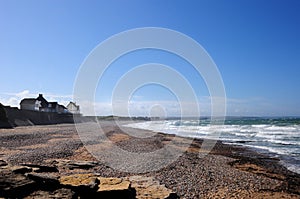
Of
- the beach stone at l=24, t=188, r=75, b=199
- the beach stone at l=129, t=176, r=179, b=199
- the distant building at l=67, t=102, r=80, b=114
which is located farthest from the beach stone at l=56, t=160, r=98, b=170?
the distant building at l=67, t=102, r=80, b=114

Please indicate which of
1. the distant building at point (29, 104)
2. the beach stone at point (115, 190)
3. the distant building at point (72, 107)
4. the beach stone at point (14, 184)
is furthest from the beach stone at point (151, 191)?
the distant building at point (72, 107)

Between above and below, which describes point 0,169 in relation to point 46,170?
above

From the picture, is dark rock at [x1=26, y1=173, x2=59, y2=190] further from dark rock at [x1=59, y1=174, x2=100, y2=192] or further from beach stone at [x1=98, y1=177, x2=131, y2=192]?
beach stone at [x1=98, y1=177, x2=131, y2=192]

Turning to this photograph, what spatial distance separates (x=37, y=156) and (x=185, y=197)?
357 inches

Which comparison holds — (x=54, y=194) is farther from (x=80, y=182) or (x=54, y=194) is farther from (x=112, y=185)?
(x=112, y=185)

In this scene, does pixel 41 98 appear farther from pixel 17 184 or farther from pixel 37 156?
pixel 17 184

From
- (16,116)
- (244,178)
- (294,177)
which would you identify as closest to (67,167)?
(244,178)

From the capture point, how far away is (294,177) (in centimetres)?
1220

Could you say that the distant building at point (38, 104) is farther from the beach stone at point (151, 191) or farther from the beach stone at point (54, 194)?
the beach stone at point (54, 194)

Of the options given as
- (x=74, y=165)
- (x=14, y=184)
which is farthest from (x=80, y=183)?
(x=74, y=165)

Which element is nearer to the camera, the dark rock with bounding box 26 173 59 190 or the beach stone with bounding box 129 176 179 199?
the dark rock with bounding box 26 173 59 190

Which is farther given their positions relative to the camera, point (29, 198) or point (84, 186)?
point (84, 186)

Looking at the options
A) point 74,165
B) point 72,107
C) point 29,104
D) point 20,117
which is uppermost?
point 72,107

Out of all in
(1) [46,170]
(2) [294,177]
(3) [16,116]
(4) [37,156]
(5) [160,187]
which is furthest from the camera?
(3) [16,116]
